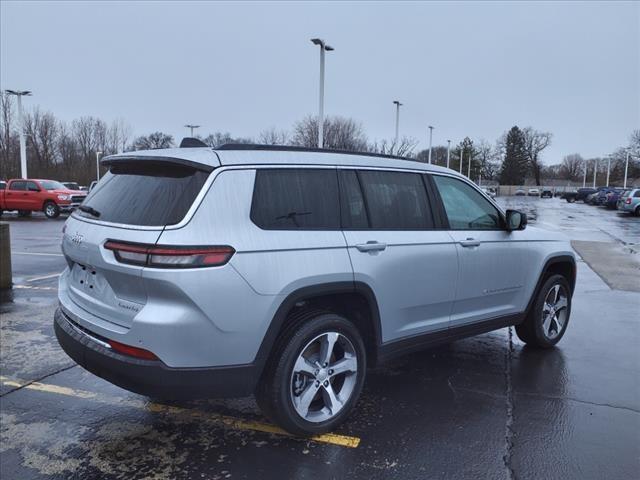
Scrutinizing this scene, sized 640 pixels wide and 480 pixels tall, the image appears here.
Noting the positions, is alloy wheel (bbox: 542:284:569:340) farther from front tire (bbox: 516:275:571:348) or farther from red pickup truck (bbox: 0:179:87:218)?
red pickup truck (bbox: 0:179:87:218)

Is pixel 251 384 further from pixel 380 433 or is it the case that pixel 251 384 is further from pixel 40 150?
pixel 40 150

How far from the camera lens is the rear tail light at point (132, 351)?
2.91 m

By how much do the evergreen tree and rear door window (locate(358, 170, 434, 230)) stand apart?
381ft

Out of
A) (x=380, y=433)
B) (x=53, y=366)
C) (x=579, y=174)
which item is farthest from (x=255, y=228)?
(x=579, y=174)

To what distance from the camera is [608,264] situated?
11945 mm

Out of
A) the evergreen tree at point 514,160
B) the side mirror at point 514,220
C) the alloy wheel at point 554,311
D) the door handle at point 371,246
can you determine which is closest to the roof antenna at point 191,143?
the door handle at point 371,246

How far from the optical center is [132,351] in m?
2.97

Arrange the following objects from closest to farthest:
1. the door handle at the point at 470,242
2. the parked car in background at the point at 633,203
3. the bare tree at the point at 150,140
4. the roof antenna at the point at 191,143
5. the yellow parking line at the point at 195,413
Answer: the yellow parking line at the point at 195,413, the roof antenna at the point at 191,143, the door handle at the point at 470,242, the parked car in background at the point at 633,203, the bare tree at the point at 150,140

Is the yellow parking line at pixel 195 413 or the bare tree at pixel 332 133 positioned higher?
the bare tree at pixel 332 133

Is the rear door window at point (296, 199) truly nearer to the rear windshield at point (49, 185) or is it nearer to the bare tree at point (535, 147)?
the rear windshield at point (49, 185)

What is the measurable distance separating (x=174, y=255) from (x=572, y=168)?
143 m

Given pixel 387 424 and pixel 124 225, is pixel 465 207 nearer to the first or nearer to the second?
pixel 387 424

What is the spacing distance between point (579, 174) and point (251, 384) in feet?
465

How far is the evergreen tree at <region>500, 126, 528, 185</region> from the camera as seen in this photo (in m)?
112
